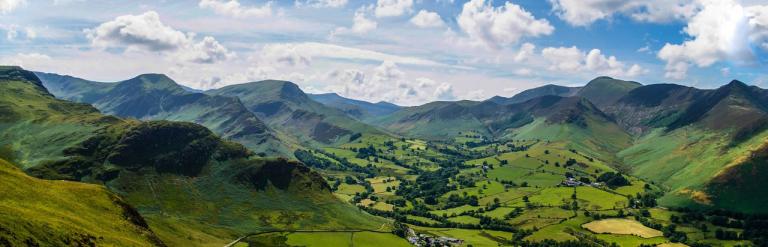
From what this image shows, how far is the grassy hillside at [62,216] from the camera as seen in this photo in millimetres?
109312

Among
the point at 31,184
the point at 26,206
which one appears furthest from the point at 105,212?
the point at 26,206

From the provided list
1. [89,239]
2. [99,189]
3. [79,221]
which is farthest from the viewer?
[99,189]

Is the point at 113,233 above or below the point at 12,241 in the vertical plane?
below

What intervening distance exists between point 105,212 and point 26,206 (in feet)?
103

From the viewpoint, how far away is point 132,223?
168 metres

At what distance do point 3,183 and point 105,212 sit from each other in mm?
28793

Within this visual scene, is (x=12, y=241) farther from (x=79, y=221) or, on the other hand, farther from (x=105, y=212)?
(x=105, y=212)

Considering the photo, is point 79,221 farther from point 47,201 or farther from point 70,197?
point 70,197

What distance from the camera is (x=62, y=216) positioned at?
5335 inches

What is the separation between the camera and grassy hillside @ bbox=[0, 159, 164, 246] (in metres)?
109

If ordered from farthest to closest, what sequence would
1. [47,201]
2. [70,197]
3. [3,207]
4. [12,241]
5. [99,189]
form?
[99,189] < [70,197] < [47,201] < [3,207] < [12,241]

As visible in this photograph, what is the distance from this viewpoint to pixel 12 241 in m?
101

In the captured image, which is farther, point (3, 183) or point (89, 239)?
point (3, 183)

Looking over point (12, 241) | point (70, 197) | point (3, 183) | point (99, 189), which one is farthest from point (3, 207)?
point (99, 189)
